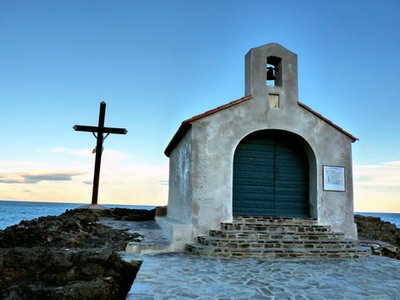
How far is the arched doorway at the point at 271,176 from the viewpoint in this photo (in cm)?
1102

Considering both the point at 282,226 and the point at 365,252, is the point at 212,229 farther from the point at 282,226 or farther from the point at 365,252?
the point at 365,252

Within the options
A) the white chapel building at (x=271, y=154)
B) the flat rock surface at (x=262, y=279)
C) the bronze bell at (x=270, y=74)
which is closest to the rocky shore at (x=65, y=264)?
the flat rock surface at (x=262, y=279)

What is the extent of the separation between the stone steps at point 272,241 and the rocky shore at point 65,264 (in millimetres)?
2159

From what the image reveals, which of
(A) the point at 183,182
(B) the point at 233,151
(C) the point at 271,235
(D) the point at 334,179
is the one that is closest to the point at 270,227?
(C) the point at 271,235

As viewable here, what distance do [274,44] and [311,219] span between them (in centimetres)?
553

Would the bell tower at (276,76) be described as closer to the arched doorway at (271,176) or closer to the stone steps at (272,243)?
the arched doorway at (271,176)

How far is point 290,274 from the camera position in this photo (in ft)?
22.3

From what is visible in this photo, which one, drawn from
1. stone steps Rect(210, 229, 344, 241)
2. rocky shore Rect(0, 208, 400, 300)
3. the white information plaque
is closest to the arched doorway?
the white information plaque

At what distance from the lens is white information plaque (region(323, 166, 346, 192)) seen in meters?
11.1

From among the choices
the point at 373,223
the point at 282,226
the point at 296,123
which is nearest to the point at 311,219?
the point at 282,226

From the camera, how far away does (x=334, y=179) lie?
1113 cm

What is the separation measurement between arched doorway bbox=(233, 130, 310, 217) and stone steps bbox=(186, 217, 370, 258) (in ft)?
2.22

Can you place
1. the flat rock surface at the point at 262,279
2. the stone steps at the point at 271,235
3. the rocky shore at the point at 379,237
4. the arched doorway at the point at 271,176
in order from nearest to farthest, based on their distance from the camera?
the flat rock surface at the point at 262,279 → the stone steps at the point at 271,235 → the arched doorway at the point at 271,176 → the rocky shore at the point at 379,237

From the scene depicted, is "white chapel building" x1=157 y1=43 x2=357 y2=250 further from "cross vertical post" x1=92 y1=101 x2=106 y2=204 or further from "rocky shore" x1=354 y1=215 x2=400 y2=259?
"cross vertical post" x1=92 y1=101 x2=106 y2=204
